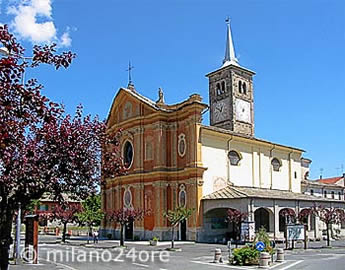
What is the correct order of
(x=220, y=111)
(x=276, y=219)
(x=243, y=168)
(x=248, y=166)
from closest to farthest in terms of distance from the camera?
(x=276, y=219) < (x=243, y=168) < (x=248, y=166) < (x=220, y=111)

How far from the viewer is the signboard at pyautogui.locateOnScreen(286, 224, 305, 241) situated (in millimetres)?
31469

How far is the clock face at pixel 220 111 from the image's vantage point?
65875mm

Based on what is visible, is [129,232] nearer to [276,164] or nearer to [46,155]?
[276,164]

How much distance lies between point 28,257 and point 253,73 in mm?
53483

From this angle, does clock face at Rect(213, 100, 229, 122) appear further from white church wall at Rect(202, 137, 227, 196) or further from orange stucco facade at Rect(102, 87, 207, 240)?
white church wall at Rect(202, 137, 227, 196)

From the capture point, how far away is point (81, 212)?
45062mm

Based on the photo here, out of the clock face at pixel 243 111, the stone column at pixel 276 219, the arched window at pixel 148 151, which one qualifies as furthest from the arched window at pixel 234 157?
the clock face at pixel 243 111

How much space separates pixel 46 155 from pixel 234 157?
41.6m

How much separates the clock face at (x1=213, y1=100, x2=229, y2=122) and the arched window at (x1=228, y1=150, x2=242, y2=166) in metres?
16.9

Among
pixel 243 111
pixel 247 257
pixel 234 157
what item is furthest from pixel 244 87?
pixel 247 257

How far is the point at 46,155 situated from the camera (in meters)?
8.53

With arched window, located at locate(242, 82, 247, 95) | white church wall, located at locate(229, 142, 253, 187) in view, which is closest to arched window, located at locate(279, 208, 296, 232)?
white church wall, located at locate(229, 142, 253, 187)

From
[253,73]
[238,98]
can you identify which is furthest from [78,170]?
[253,73]

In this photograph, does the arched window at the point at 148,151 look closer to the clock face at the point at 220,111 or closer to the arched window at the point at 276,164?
the arched window at the point at 276,164
